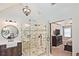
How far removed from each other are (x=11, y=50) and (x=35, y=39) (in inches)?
15.9

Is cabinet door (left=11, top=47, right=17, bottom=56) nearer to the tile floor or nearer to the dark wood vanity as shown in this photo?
the dark wood vanity

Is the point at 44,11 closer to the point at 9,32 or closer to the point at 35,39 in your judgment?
the point at 35,39

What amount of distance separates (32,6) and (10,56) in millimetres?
856

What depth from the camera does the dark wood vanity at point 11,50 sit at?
182 centimetres

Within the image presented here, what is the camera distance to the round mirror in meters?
1.83

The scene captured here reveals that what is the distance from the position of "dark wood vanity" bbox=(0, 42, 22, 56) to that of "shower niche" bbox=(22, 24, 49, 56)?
7 cm

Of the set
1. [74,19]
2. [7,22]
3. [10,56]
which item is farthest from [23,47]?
[74,19]

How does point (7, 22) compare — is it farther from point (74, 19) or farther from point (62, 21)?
point (74, 19)

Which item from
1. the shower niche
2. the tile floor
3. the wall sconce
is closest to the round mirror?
the shower niche

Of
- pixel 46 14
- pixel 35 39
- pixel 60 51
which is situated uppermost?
pixel 46 14

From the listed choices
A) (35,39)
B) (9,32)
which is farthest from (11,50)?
(35,39)

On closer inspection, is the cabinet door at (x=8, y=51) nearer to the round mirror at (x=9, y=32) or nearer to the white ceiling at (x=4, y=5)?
the round mirror at (x=9, y=32)

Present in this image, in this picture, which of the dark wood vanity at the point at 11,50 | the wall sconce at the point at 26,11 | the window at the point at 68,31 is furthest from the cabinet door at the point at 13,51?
the window at the point at 68,31

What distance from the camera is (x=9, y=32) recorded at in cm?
185
